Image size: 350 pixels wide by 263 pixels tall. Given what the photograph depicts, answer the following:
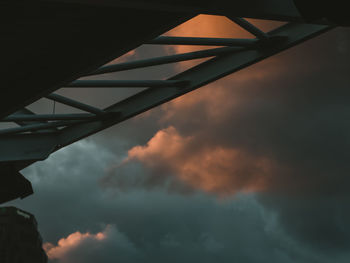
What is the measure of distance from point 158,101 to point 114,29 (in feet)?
19.4

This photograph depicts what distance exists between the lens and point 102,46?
7242mm

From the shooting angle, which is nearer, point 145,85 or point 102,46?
point 102,46

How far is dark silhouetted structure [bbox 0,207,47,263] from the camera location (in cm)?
2519

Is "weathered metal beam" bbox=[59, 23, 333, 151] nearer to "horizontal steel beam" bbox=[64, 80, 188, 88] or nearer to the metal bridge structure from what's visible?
the metal bridge structure

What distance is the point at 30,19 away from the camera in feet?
22.8

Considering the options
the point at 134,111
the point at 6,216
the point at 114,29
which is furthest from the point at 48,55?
the point at 6,216

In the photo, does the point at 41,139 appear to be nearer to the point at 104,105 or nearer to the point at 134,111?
the point at 104,105

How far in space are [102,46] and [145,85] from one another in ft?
14.8

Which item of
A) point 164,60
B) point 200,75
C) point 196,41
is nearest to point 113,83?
point 164,60

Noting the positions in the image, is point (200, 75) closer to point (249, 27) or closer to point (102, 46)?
point (249, 27)

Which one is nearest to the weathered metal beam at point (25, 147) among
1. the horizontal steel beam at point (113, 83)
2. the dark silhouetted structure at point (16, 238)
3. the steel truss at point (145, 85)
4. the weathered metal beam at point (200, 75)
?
the steel truss at point (145, 85)

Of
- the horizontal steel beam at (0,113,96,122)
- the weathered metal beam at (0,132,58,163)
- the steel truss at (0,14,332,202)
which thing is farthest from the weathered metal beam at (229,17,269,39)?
the weathered metal beam at (0,132,58,163)

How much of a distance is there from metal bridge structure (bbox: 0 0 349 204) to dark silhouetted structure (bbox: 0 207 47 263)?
465 inches

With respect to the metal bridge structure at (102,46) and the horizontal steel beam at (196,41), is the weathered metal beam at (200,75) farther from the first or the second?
the horizontal steel beam at (196,41)
